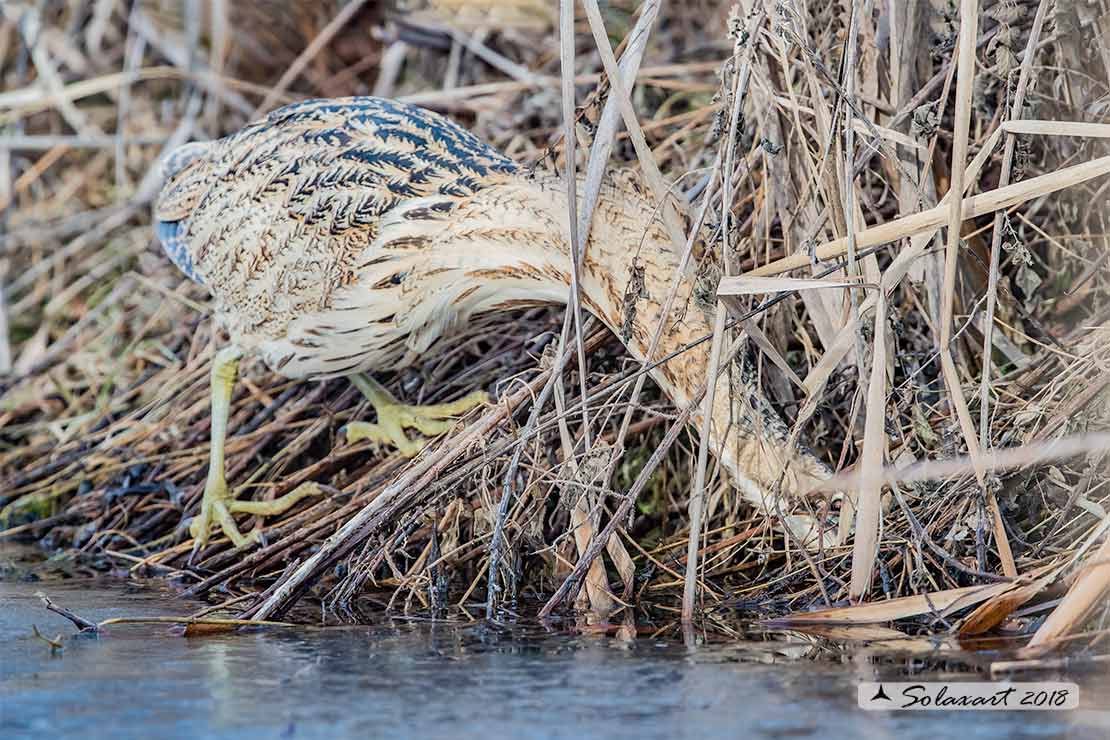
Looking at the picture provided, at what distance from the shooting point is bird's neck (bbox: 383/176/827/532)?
113 inches

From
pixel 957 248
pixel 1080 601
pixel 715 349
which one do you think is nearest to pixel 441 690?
pixel 715 349

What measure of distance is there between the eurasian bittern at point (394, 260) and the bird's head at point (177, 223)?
1 cm

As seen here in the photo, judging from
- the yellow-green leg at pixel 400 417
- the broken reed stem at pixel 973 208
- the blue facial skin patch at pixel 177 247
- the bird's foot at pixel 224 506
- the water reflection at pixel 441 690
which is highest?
the blue facial skin patch at pixel 177 247

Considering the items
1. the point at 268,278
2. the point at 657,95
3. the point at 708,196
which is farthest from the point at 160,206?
the point at 708,196

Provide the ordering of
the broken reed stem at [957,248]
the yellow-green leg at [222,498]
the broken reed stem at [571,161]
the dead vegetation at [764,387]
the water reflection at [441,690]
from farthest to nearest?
the yellow-green leg at [222,498]
the broken reed stem at [571,161]
the dead vegetation at [764,387]
the broken reed stem at [957,248]
the water reflection at [441,690]

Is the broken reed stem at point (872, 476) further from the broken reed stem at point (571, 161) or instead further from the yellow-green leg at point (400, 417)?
the yellow-green leg at point (400, 417)

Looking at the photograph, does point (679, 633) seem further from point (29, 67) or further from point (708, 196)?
point (29, 67)

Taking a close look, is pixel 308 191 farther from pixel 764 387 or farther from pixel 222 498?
pixel 764 387

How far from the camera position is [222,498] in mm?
3850

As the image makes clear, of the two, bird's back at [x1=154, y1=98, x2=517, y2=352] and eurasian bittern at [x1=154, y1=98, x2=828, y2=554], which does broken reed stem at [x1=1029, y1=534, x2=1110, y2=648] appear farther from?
bird's back at [x1=154, y1=98, x2=517, y2=352]

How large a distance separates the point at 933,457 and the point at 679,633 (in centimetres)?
67

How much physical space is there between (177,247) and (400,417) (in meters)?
0.85

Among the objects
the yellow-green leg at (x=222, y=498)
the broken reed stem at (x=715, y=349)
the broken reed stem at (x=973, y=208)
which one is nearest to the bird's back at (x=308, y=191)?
the yellow-green leg at (x=222, y=498)

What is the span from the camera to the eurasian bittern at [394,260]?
294cm
